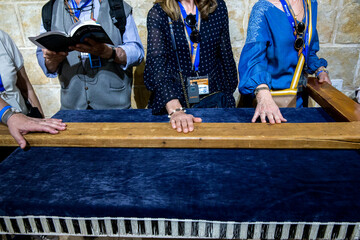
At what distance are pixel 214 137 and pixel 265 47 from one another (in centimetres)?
90

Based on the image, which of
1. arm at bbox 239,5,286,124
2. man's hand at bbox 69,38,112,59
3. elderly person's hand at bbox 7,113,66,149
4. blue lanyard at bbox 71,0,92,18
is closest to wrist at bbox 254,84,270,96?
arm at bbox 239,5,286,124

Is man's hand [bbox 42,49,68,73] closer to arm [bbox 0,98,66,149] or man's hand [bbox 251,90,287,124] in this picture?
arm [bbox 0,98,66,149]

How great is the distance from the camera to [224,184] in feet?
3.96

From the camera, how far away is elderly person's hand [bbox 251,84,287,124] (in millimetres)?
1683

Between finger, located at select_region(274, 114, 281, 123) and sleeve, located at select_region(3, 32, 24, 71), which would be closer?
finger, located at select_region(274, 114, 281, 123)

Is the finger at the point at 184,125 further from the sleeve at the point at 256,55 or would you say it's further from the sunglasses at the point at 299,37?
the sunglasses at the point at 299,37

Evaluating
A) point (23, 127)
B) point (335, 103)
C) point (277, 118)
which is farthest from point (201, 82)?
point (23, 127)

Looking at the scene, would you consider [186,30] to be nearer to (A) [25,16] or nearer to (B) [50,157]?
(B) [50,157]

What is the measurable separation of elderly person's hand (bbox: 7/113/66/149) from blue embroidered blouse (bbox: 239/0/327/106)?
1304 millimetres

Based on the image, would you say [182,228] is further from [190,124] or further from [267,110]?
[267,110]

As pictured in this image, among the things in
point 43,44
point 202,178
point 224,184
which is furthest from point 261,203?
point 43,44

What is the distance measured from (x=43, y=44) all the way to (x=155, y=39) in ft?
2.54

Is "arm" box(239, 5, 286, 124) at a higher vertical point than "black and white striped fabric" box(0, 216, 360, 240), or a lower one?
higher

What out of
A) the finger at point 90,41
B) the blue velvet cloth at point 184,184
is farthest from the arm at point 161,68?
the blue velvet cloth at point 184,184
